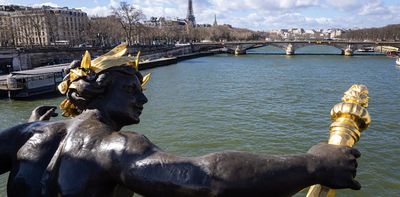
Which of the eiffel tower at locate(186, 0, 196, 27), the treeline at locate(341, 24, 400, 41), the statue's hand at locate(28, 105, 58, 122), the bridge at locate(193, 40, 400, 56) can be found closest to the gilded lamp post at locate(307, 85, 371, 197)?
the statue's hand at locate(28, 105, 58, 122)

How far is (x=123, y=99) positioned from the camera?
4.44ft

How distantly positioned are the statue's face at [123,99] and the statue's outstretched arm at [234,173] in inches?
15.0

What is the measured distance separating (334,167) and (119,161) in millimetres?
557

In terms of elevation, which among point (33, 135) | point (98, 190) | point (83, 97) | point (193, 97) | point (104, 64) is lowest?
point (193, 97)

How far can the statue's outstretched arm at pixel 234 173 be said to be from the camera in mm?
891

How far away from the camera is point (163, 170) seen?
939mm

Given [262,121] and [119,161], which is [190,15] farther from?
[119,161]

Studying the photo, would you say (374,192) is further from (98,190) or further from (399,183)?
(98,190)

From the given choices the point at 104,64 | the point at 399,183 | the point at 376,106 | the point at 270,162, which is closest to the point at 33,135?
the point at 104,64

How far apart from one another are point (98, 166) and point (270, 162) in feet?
1.58

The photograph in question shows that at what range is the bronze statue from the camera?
904mm

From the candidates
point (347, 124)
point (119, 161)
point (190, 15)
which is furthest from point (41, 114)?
point (190, 15)

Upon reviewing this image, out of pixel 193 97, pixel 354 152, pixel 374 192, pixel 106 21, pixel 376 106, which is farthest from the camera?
pixel 106 21

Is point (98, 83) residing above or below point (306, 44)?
above
